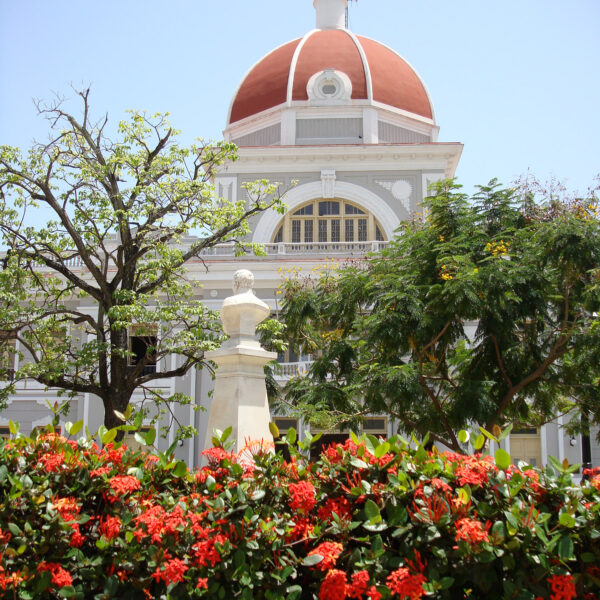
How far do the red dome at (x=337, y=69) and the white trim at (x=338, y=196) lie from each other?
413cm

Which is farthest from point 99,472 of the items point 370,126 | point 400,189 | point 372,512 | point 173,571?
point 370,126

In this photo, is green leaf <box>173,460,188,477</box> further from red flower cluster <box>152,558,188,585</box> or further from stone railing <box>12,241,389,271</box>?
stone railing <box>12,241,389,271</box>

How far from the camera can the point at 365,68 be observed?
28.2m

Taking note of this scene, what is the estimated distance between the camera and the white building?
2316 centimetres

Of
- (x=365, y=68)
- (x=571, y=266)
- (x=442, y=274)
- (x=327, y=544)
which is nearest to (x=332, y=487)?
(x=327, y=544)

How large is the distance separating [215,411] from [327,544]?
353cm

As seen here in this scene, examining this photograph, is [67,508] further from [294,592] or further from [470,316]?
[470,316]

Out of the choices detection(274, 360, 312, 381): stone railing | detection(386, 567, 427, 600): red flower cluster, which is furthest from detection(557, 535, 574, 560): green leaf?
detection(274, 360, 312, 381): stone railing

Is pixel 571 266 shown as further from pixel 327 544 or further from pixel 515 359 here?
pixel 327 544

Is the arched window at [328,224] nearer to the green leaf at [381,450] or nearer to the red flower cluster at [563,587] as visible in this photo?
the green leaf at [381,450]

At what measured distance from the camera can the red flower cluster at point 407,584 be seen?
3.72m

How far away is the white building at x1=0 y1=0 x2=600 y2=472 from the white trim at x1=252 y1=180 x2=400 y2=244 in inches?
1.5

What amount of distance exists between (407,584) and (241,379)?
12.6ft

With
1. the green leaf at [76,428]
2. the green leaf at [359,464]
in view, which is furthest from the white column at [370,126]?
the green leaf at [359,464]
